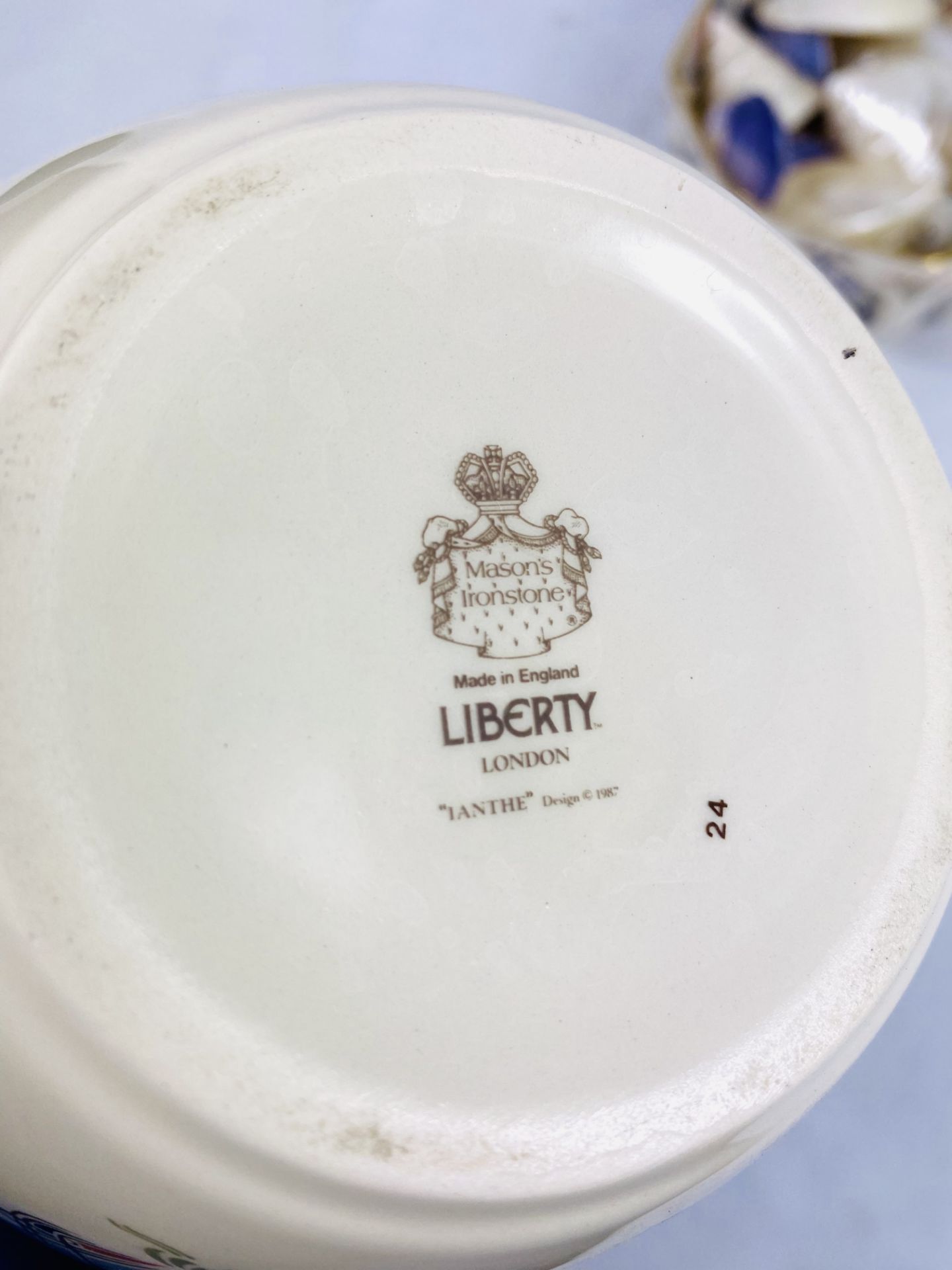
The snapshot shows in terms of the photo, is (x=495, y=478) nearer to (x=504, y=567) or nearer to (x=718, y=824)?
(x=504, y=567)

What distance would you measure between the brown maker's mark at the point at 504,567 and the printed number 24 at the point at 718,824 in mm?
87

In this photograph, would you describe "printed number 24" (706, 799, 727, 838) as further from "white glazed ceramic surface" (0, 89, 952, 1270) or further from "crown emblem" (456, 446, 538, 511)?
"crown emblem" (456, 446, 538, 511)

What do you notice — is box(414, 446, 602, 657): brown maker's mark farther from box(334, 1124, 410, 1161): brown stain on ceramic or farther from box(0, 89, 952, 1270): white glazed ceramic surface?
box(334, 1124, 410, 1161): brown stain on ceramic

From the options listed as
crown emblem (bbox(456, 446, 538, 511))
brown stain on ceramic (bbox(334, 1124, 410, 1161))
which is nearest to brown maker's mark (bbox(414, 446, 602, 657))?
crown emblem (bbox(456, 446, 538, 511))

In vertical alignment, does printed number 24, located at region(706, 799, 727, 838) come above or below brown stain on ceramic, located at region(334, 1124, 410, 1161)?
above

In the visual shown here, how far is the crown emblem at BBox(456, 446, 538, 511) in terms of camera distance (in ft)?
1.32

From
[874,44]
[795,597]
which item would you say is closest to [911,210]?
[874,44]

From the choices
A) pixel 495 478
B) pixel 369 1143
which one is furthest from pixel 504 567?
pixel 369 1143

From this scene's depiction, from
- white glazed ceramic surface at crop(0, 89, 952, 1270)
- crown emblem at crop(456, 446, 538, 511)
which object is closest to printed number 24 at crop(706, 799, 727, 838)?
white glazed ceramic surface at crop(0, 89, 952, 1270)

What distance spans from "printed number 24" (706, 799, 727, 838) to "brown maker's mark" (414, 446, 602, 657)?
9 centimetres

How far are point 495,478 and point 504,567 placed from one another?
0.03m

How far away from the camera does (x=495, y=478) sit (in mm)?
405

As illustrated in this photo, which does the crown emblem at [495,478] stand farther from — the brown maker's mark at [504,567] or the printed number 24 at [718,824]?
the printed number 24 at [718,824]

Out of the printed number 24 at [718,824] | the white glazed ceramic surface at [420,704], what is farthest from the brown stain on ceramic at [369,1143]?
the printed number 24 at [718,824]
